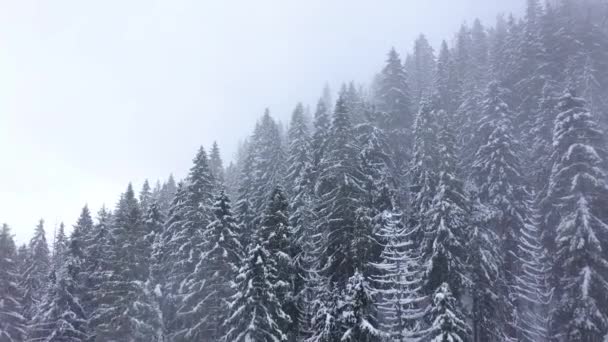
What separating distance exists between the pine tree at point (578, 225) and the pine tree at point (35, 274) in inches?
1872

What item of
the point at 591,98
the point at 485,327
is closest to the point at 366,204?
the point at 485,327

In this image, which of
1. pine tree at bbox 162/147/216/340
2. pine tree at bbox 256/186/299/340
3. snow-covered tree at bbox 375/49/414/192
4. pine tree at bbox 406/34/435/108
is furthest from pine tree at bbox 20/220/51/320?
pine tree at bbox 406/34/435/108

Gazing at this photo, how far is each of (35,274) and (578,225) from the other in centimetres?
5328

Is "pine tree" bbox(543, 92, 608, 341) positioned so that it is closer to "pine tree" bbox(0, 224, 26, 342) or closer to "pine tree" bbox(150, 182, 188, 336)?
"pine tree" bbox(150, 182, 188, 336)

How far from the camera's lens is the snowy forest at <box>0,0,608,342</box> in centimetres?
2881

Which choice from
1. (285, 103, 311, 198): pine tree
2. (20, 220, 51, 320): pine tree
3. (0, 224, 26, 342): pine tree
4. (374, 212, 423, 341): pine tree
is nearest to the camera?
(374, 212, 423, 341): pine tree

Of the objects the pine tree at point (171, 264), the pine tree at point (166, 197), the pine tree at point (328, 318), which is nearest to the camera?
the pine tree at point (328, 318)

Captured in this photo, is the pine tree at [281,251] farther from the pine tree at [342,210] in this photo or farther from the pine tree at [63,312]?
the pine tree at [63,312]

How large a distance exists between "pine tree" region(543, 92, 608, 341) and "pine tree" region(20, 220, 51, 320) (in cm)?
4755

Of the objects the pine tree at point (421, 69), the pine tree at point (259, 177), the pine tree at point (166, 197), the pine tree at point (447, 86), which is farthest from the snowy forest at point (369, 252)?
the pine tree at point (421, 69)

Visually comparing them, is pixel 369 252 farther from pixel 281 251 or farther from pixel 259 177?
pixel 259 177

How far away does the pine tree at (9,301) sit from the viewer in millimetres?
38906

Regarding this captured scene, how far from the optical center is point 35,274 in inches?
1900

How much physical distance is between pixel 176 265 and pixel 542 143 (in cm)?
3573
